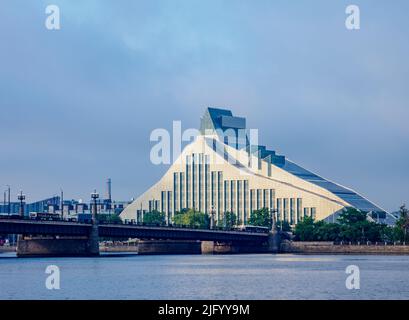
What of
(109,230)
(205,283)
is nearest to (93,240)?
(109,230)

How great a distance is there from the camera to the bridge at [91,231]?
504 feet

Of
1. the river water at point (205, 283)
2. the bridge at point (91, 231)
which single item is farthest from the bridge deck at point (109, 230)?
the river water at point (205, 283)

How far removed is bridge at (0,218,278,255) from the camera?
154m

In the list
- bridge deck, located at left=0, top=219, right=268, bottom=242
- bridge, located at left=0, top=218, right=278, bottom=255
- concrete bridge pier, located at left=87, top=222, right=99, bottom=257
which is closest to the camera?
bridge deck, located at left=0, top=219, right=268, bottom=242

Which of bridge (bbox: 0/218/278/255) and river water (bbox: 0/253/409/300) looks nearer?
river water (bbox: 0/253/409/300)

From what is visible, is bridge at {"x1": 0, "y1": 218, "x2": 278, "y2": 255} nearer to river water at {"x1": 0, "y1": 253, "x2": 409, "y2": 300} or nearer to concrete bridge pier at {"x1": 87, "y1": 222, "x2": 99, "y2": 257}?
concrete bridge pier at {"x1": 87, "y1": 222, "x2": 99, "y2": 257}

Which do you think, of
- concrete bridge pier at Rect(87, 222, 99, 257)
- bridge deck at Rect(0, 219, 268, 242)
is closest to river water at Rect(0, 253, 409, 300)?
bridge deck at Rect(0, 219, 268, 242)

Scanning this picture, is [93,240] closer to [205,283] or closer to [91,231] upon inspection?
[91,231]

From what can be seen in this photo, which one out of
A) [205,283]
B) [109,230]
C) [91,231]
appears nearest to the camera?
[205,283]

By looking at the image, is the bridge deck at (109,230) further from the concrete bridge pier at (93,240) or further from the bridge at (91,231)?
the concrete bridge pier at (93,240)

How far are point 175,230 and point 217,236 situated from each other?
1301cm

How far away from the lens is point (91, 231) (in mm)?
172375

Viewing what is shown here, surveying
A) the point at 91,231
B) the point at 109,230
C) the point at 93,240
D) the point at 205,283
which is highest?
the point at 109,230
